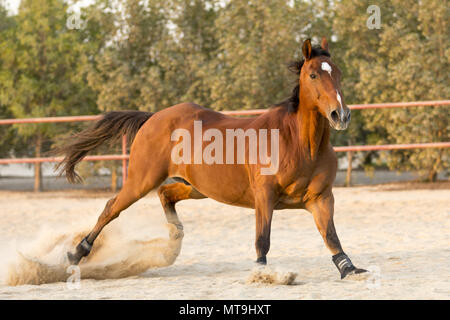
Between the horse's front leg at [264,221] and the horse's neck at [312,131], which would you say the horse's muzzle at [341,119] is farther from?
the horse's front leg at [264,221]

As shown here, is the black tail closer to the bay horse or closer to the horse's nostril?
the bay horse

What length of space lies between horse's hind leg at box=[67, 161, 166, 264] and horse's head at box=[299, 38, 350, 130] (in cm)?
122

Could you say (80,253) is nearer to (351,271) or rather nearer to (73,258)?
(73,258)

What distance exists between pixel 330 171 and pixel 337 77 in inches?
23.6

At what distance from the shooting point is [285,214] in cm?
780

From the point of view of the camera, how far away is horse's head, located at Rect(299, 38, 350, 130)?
3.54 metres

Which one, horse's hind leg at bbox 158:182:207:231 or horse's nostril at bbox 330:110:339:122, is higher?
horse's nostril at bbox 330:110:339:122

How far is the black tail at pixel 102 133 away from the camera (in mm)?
4977

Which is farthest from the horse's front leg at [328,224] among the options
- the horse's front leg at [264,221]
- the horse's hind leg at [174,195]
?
the horse's hind leg at [174,195]

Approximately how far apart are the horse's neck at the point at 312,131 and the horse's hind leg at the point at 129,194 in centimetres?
A: 111

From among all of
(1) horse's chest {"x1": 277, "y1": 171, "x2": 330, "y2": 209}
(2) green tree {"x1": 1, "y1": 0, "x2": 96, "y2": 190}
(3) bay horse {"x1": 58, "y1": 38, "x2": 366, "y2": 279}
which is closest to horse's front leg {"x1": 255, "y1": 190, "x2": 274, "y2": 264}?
(3) bay horse {"x1": 58, "y1": 38, "x2": 366, "y2": 279}
